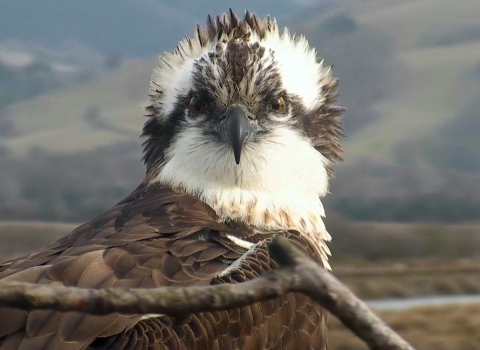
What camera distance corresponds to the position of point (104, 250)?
13.1 ft

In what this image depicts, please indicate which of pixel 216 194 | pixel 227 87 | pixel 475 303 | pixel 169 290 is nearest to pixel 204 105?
pixel 227 87

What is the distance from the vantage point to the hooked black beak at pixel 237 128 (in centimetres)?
481

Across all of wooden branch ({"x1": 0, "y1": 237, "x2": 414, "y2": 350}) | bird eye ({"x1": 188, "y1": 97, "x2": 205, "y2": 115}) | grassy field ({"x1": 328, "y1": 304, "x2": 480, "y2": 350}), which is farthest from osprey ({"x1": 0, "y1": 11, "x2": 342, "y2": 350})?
grassy field ({"x1": 328, "y1": 304, "x2": 480, "y2": 350})

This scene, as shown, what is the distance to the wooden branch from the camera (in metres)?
1.79

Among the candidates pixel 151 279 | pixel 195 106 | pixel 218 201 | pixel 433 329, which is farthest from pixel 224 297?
pixel 433 329

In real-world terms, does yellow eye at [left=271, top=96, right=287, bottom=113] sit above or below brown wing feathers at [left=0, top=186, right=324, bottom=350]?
above

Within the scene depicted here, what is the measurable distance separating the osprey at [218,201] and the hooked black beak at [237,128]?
1cm

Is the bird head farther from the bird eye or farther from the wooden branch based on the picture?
the wooden branch

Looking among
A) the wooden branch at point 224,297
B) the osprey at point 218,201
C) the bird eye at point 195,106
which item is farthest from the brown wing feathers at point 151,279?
the wooden branch at point 224,297

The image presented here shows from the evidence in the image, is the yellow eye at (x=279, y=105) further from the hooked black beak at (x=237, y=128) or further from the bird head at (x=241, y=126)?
the hooked black beak at (x=237, y=128)

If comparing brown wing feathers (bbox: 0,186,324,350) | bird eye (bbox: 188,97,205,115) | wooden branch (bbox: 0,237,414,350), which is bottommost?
wooden branch (bbox: 0,237,414,350)

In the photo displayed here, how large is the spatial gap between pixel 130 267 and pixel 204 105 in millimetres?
1599

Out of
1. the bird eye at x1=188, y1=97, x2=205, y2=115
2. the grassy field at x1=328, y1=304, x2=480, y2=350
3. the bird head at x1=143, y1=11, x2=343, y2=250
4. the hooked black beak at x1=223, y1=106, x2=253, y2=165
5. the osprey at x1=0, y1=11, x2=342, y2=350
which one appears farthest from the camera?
the grassy field at x1=328, y1=304, x2=480, y2=350

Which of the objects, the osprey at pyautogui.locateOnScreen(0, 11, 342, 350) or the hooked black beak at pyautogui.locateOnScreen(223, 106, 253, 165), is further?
the hooked black beak at pyautogui.locateOnScreen(223, 106, 253, 165)
